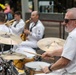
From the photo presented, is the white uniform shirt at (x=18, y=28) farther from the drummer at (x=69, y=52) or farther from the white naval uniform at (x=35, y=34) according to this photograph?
the drummer at (x=69, y=52)

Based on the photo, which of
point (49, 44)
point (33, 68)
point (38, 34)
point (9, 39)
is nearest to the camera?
point (33, 68)

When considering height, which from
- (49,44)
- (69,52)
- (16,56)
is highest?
(69,52)

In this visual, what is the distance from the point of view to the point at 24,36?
662cm

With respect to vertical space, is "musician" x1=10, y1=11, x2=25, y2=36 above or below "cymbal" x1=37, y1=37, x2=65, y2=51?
below

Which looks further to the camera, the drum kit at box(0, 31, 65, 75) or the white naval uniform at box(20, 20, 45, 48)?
the white naval uniform at box(20, 20, 45, 48)

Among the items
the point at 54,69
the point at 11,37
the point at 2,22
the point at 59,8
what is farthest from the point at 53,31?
the point at 54,69

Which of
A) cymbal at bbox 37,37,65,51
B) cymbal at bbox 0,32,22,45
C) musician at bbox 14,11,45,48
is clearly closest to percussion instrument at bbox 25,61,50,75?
cymbal at bbox 37,37,65,51

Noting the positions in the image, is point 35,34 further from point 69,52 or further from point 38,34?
point 69,52

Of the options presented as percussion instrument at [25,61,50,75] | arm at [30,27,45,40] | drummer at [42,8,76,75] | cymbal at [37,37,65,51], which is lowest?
percussion instrument at [25,61,50,75]

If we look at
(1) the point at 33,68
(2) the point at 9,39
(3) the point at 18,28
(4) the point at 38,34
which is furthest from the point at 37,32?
(1) the point at 33,68

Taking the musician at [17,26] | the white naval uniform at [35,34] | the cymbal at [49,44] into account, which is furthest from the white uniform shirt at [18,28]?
the cymbal at [49,44]

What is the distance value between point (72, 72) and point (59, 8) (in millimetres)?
10198

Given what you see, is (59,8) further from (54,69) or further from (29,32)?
(54,69)

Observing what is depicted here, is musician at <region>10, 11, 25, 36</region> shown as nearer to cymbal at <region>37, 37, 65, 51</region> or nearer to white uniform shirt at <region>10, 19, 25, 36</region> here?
white uniform shirt at <region>10, 19, 25, 36</region>
